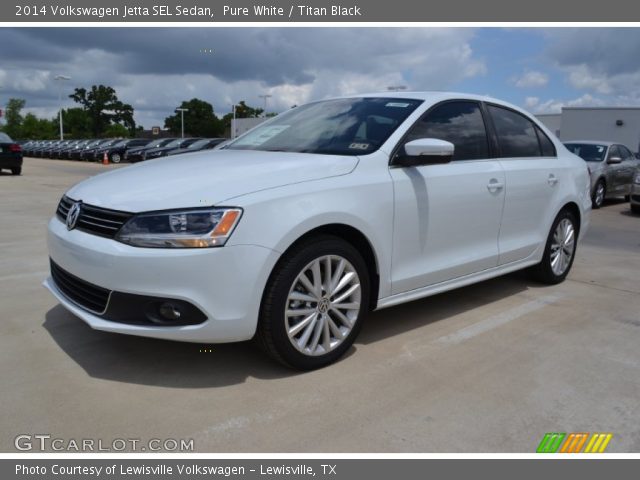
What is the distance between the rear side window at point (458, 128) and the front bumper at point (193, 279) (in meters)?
Result: 1.51

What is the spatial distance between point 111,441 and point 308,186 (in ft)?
5.12

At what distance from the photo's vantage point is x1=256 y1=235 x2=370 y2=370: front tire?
2971 mm

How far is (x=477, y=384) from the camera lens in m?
3.12

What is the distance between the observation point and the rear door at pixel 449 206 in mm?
3580

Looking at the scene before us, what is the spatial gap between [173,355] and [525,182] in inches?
117

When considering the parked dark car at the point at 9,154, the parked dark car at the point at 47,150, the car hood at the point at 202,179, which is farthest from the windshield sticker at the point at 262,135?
the parked dark car at the point at 47,150

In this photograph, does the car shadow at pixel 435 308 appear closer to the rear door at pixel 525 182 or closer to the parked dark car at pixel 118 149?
the rear door at pixel 525 182

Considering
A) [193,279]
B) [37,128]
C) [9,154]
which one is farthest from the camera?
[37,128]

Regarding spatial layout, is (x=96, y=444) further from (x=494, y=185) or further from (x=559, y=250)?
(x=559, y=250)

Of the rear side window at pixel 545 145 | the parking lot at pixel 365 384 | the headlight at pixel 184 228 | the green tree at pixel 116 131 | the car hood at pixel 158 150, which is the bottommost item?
the parking lot at pixel 365 384

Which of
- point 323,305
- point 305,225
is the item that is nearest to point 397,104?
point 305,225

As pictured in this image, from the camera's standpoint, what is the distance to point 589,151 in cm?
1274

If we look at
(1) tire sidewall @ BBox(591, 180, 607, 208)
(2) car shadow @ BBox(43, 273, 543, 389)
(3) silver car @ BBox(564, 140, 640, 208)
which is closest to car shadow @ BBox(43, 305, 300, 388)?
(2) car shadow @ BBox(43, 273, 543, 389)

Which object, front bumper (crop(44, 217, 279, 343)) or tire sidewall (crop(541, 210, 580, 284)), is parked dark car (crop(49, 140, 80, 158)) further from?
front bumper (crop(44, 217, 279, 343))
